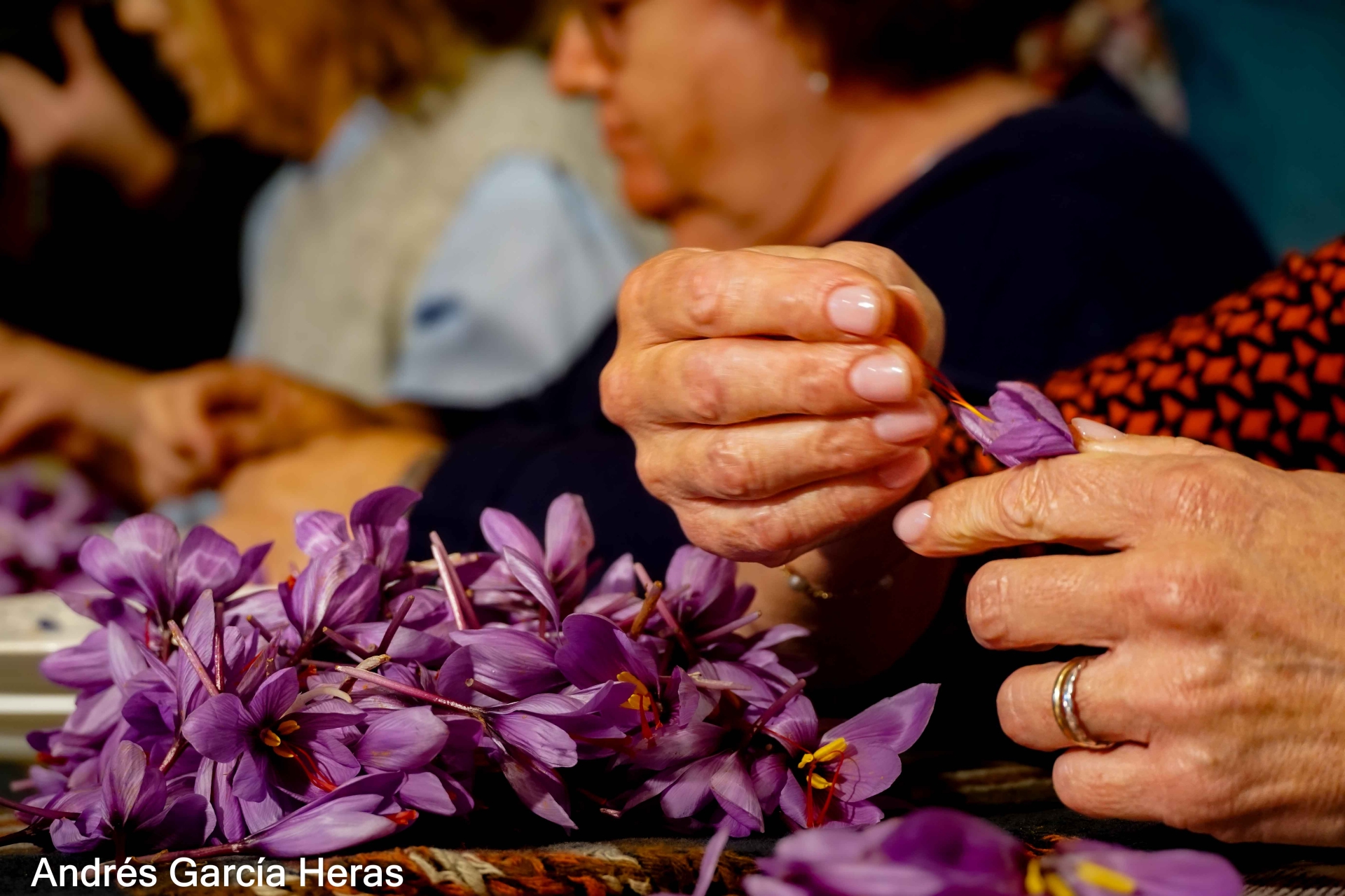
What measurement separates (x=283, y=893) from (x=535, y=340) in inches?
49.7

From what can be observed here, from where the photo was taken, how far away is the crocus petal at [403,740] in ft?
1.12

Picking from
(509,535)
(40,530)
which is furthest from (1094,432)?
(40,530)

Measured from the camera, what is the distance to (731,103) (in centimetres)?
97

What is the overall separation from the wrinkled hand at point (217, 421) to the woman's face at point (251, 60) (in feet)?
2.93

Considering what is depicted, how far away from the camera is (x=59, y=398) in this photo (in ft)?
4.11

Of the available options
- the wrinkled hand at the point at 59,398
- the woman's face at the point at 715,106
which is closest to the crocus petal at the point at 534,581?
the woman's face at the point at 715,106

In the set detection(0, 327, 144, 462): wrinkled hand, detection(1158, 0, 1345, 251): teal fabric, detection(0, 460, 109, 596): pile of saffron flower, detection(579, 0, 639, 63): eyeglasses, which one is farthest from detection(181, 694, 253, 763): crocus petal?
detection(1158, 0, 1345, 251): teal fabric

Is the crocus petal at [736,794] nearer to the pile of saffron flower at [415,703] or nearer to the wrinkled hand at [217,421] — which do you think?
the pile of saffron flower at [415,703]

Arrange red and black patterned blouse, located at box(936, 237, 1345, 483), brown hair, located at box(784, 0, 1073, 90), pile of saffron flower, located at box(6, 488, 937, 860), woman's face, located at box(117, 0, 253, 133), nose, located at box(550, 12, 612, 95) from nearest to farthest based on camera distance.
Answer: pile of saffron flower, located at box(6, 488, 937, 860) → red and black patterned blouse, located at box(936, 237, 1345, 483) → brown hair, located at box(784, 0, 1073, 90) → nose, located at box(550, 12, 612, 95) → woman's face, located at box(117, 0, 253, 133)

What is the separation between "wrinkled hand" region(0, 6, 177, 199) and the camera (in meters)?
1.69

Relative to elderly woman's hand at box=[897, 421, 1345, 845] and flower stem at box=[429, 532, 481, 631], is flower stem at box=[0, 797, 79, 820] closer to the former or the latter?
flower stem at box=[429, 532, 481, 631]

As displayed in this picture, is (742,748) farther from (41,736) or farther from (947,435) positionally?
(41,736)

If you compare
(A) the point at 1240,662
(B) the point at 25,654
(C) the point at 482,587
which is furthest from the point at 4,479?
(A) the point at 1240,662

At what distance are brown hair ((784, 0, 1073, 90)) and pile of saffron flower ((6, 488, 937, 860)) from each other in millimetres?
667
